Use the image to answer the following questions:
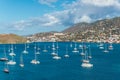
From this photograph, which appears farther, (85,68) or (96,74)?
(85,68)

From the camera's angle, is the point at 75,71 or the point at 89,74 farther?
the point at 75,71

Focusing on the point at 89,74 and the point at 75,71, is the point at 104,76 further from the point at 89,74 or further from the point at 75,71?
the point at 75,71

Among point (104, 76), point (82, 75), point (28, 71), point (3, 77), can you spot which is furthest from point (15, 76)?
point (104, 76)

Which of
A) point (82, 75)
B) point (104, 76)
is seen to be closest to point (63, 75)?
point (82, 75)

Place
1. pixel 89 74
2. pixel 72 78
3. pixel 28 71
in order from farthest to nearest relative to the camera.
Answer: pixel 28 71 → pixel 89 74 → pixel 72 78

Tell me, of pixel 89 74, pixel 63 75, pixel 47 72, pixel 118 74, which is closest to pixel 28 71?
A: pixel 47 72

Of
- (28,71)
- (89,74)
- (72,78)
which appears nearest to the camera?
(72,78)

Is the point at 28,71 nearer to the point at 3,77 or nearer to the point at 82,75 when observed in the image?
the point at 3,77

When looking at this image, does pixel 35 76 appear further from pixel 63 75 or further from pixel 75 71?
pixel 75 71
